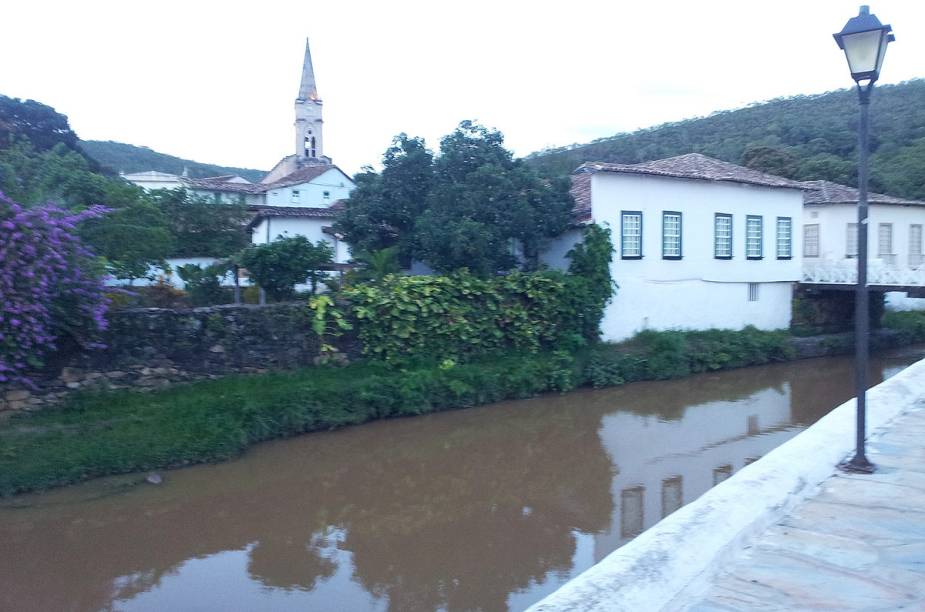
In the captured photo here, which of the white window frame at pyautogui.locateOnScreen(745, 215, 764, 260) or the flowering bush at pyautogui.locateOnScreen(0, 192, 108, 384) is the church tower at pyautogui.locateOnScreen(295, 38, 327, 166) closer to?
the white window frame at pyautogui.locateOnScreen(745, 215, 764, 260)

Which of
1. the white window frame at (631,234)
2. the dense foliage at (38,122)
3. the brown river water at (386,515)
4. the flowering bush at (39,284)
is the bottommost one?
the brown river water at (386,515)

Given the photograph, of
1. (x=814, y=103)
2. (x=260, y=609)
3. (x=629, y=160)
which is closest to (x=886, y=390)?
(x=260, y=609)

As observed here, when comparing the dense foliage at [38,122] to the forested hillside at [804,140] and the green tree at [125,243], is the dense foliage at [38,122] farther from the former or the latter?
the forested hillside at [804,140]

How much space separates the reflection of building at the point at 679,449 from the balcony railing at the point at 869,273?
6.82 metres

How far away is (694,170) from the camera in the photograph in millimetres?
23078

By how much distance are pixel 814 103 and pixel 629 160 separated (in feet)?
73.6

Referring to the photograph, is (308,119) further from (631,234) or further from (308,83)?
(631,234)

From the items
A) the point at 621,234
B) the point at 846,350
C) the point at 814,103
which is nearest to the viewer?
the point at 621,234

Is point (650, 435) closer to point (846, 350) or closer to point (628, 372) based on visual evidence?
point (628, 372)

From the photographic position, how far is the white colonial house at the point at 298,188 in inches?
1029

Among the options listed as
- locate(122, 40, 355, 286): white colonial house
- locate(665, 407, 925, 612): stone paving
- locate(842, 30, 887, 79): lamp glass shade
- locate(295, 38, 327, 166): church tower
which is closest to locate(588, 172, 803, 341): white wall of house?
locate(122, 40, 355, 286): white colonial house

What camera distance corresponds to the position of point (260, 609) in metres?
7.05

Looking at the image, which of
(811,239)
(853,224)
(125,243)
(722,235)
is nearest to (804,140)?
(811,239)

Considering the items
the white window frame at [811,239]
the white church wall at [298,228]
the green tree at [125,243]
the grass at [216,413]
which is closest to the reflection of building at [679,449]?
the grass at [216,413]
